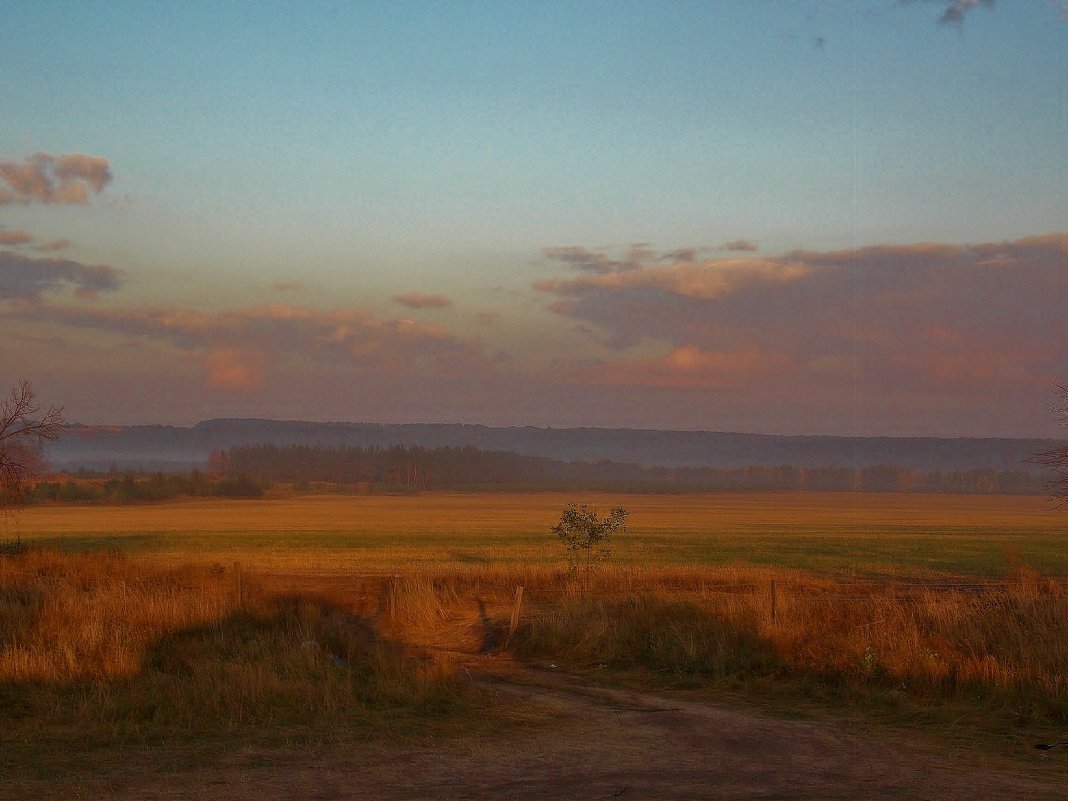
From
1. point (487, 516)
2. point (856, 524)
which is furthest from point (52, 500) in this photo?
point (856, 524)

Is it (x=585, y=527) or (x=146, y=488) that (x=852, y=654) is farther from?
(x=146, y=488)

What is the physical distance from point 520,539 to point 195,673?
152ft

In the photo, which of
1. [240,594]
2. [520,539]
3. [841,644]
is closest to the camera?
[841,644]

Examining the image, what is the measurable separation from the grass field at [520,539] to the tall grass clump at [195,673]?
60.1 feet

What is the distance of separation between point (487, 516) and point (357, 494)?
242 feet

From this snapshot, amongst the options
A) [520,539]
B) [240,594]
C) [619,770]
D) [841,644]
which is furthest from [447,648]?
[520,539]

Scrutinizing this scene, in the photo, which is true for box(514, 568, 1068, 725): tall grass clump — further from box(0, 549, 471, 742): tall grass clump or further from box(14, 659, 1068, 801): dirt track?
box(0, 549, 471, 742): tall grass clump

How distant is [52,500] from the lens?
118812mm

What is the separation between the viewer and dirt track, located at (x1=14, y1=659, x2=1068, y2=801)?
10648 millimetres

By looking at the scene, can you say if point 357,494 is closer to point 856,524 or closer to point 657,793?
point 856,524

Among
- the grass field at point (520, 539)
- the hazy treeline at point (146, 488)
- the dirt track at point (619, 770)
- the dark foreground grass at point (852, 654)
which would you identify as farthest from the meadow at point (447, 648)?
the hazy treeline at point (146, 488)

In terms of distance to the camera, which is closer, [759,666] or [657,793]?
[657,793]

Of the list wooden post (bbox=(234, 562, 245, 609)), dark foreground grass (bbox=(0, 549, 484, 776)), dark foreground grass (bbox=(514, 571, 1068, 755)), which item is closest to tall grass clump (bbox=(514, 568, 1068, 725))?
dark foreground grass (bbox=(514, 571, 1068, 755))

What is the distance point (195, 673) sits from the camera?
1540cm
